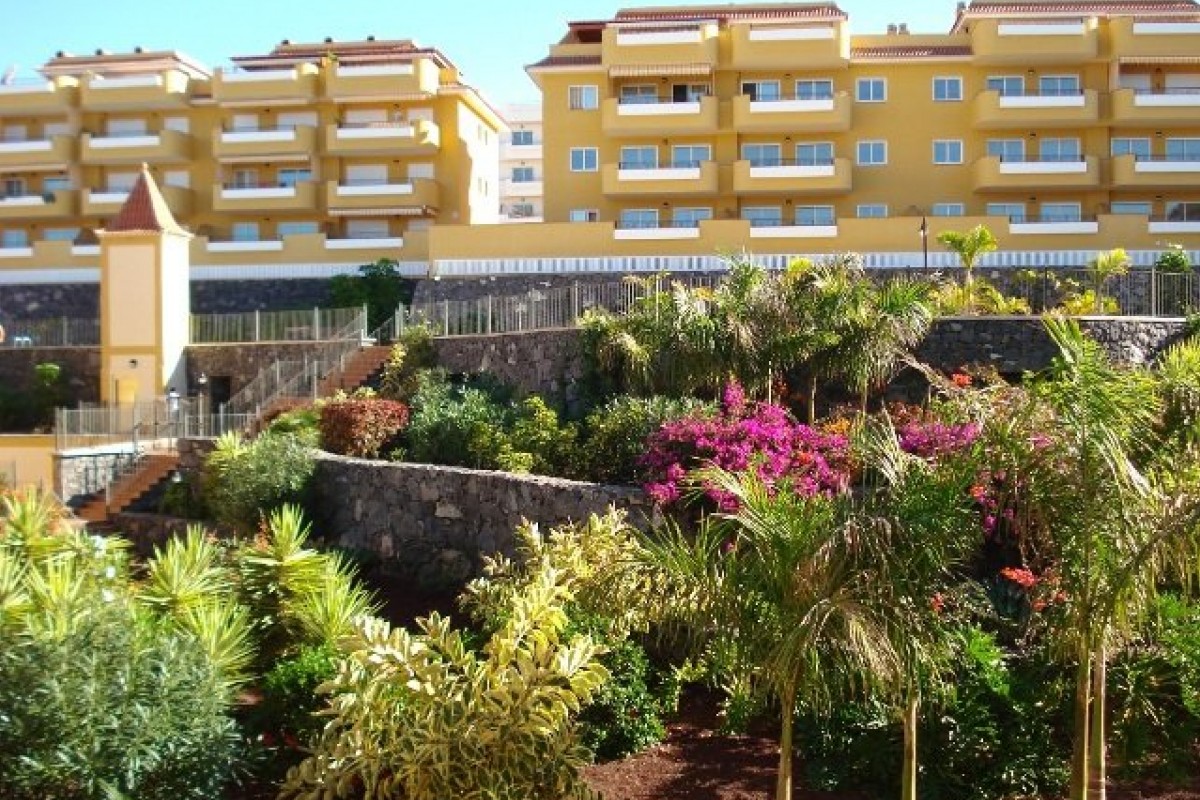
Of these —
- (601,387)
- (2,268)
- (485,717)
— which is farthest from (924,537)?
(2,268)

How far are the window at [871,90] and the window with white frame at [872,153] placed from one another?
1.30m

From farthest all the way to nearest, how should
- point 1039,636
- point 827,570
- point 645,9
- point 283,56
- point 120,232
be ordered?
1. point 283,56
2. point 645,9
3. point 120,232
4. point 1039,636
5. point 827,570

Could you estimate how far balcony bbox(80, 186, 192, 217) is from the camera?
153 ft

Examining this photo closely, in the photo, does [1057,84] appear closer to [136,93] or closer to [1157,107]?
[1157,107]

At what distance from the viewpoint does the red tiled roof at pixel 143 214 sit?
113 feet

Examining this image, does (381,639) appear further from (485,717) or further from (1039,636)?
(1039,636)

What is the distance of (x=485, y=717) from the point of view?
9.55m

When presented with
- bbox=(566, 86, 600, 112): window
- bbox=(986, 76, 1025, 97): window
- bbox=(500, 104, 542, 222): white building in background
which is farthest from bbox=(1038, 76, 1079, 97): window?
bbox=(500, 104, 542, 222): white building in background

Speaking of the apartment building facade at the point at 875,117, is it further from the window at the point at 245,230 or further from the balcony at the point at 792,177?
the window at the point at 245,230

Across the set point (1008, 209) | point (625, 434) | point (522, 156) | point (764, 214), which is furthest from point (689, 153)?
point (522, 156)

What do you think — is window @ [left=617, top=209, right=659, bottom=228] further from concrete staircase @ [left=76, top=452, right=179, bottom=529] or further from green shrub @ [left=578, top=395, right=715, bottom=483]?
green shrub @ [left=578, top=395, right=715, bottom=483]

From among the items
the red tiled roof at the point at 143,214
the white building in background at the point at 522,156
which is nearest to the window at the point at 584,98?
the red tiled roof at the point at 143,214

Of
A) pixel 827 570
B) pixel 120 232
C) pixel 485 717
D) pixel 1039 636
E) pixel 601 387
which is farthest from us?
pixel 120 232

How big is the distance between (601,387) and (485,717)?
40.5ft
